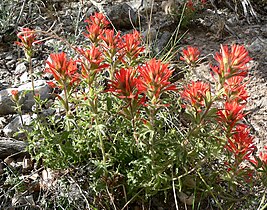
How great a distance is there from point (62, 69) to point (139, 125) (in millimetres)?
392

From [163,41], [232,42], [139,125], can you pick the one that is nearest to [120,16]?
[163,41]

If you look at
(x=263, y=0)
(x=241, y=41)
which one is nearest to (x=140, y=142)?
(x=241, y=41)

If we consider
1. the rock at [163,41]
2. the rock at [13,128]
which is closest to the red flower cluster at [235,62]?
the rock at [13,128]

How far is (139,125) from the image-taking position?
1.40m

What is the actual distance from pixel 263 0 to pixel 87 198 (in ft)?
8.85

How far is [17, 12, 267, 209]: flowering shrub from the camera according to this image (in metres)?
1.16

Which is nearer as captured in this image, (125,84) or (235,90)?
(125,84)

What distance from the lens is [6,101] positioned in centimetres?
197

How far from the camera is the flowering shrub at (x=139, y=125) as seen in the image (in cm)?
116

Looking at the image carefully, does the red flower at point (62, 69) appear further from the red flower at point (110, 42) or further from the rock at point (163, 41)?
the rock at point (163, 41)

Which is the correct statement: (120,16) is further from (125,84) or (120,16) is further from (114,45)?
(125,84)

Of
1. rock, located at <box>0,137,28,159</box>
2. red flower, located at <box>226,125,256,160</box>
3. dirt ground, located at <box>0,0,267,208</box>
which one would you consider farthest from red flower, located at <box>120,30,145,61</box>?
dirt ground, located at <box>0,0,267,208</box>

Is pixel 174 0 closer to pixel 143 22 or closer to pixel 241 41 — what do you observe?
pixel 143 22

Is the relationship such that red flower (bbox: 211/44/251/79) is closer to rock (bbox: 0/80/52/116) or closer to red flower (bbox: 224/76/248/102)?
red flower (bbox: 224/76/248/102)
